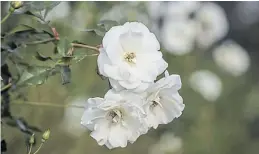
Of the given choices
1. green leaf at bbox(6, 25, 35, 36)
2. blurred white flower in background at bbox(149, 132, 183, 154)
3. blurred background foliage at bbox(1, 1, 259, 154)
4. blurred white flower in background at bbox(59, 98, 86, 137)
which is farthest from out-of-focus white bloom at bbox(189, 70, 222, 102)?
green leaf at bbox(6, 25, 35, 36)

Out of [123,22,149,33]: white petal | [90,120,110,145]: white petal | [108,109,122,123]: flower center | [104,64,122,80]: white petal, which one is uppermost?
[123,22,149,33]: white petal

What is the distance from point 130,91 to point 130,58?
4cm

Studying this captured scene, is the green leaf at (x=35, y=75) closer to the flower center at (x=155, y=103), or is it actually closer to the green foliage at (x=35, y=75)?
the green foliage at (x=35, y=75)

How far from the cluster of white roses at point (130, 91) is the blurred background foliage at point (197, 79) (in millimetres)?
426

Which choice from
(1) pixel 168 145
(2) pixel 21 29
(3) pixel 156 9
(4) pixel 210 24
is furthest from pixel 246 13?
(2) pixel 21 29

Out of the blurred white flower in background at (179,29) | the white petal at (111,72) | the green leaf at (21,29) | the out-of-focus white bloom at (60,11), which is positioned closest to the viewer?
the white petal at (111,72)

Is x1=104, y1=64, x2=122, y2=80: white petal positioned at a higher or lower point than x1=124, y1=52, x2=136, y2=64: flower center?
higher

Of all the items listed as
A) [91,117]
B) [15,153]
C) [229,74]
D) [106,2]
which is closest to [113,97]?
[91,117]

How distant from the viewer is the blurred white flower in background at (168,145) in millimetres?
917

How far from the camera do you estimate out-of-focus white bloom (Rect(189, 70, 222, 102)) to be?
3.08ft

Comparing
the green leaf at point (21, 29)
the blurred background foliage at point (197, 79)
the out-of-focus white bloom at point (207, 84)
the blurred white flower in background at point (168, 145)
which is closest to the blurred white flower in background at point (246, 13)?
the blurred background foliage at point (197, 79)

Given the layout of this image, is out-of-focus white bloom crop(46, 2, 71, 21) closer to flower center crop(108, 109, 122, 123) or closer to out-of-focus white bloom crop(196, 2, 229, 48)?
out-of-focus white bloom crop(196, 2, 229, 48)

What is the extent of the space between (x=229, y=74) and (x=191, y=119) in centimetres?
12

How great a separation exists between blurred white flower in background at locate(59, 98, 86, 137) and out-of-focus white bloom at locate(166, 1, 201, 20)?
25 cm
